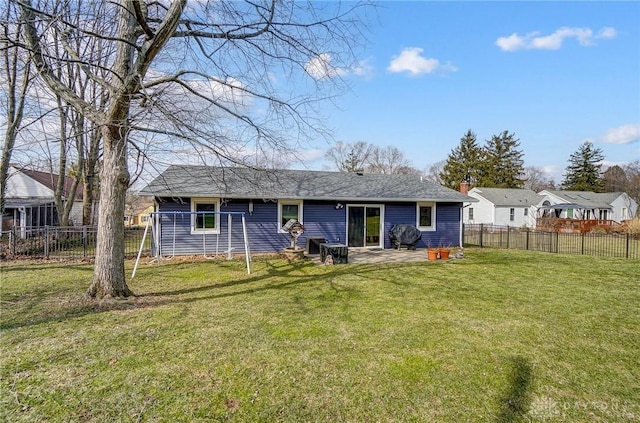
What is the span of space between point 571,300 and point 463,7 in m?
7.38

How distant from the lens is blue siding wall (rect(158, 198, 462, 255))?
11.2 metres

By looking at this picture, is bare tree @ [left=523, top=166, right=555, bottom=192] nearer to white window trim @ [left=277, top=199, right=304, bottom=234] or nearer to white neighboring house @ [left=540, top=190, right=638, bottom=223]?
white neighboring house @ [left=540, top=190, right=638, bottom=223]

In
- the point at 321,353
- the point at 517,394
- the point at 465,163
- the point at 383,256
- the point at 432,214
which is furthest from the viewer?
the point at 465,163

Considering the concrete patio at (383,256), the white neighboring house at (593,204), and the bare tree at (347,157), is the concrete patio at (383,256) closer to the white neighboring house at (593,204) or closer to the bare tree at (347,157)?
the bare tree at (347,157)

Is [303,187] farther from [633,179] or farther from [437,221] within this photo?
[633,179]

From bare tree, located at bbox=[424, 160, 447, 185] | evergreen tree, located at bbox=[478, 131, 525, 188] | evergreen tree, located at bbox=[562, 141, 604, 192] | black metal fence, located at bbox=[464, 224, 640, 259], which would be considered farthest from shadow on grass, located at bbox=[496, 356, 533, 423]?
bare tree, located at bbox=[424, 160, 447, 185]

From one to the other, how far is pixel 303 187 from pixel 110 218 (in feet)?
26.7

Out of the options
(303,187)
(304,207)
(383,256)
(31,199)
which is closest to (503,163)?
(383,256)

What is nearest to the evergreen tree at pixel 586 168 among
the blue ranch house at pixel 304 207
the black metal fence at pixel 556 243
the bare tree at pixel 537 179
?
the bare tree at pixel 537 179

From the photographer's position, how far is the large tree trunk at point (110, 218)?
562 cm

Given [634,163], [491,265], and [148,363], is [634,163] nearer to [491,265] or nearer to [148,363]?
[491,265]

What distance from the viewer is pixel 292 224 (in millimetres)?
10969

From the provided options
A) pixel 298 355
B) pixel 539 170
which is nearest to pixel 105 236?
pixel 298 355

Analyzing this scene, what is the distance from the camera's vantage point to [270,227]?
12188 millimetres
